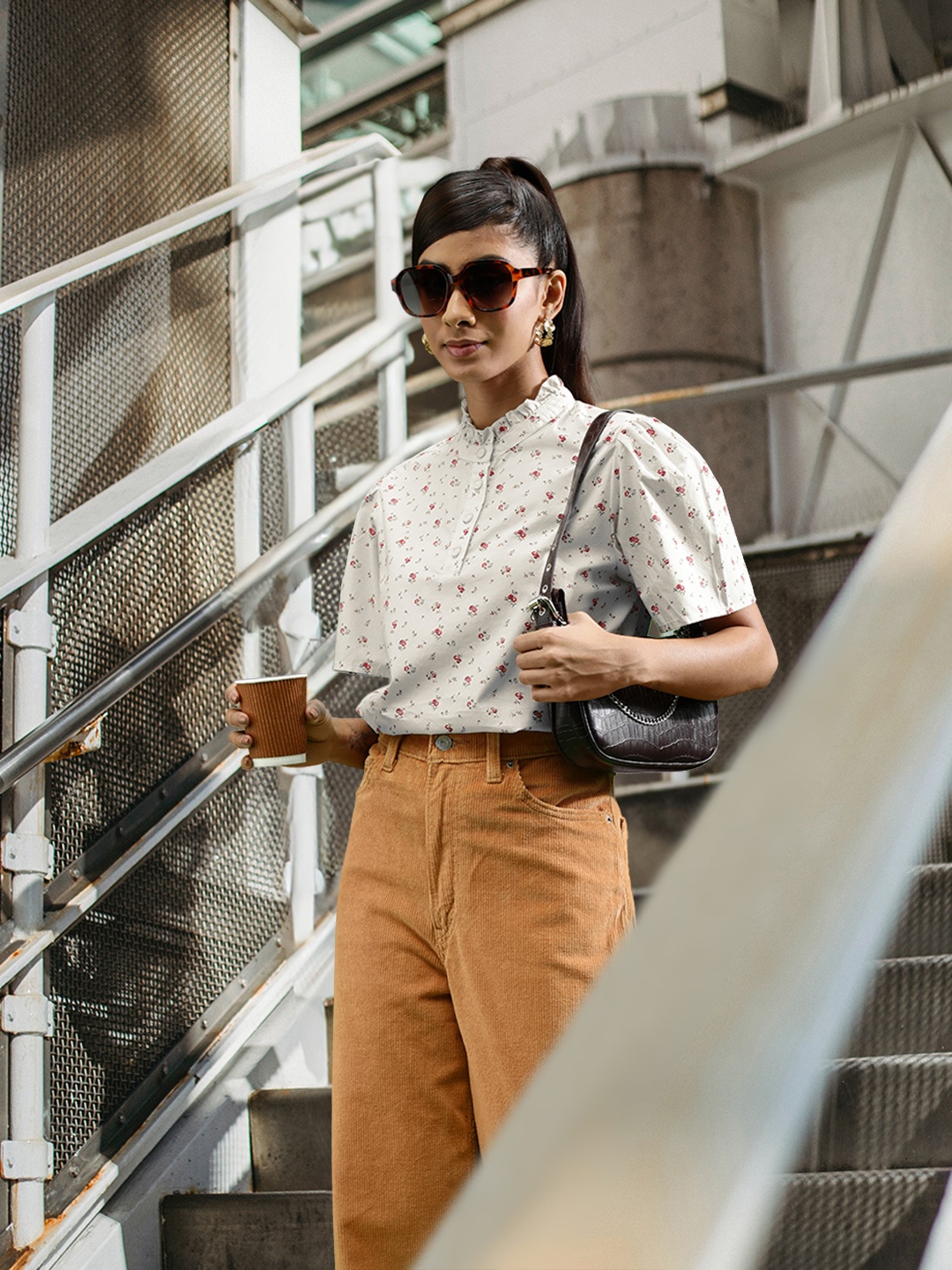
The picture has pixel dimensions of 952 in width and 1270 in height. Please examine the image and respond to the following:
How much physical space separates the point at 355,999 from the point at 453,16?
7353 millimetres

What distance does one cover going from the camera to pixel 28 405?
1.88 metres

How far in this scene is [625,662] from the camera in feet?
4.23

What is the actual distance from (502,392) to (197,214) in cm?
91

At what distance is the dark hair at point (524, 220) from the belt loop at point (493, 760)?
0.49 m

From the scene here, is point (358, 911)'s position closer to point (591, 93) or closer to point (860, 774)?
point (860, 774)

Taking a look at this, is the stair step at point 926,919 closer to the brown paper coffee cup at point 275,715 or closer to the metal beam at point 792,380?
the brown paper coffee cup at point 275,715

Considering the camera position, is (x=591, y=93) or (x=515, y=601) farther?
(x=591, y=93)

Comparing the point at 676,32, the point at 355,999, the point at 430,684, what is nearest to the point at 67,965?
the point at 355,999

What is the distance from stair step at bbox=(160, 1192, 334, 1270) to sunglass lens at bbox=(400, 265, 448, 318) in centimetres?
123

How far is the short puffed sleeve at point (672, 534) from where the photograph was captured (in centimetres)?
136

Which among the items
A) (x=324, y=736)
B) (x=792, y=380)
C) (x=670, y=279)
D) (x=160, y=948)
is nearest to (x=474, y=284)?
(x=324, y=736)

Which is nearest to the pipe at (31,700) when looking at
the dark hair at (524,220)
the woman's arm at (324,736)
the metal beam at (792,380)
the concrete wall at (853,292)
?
the woman's arm at (324,736)

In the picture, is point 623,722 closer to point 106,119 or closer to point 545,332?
point 545,332

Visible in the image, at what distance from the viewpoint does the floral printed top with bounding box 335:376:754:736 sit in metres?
1.37
